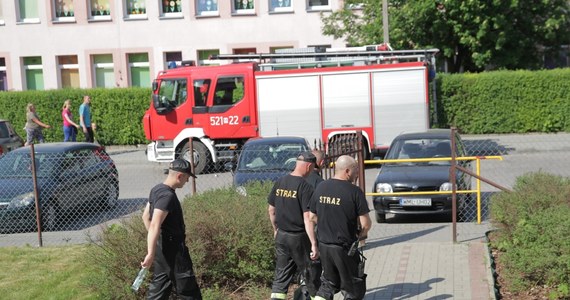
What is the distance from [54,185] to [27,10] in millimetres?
21965

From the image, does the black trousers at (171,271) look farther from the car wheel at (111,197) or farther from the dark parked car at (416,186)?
the car wheel at (111,197)

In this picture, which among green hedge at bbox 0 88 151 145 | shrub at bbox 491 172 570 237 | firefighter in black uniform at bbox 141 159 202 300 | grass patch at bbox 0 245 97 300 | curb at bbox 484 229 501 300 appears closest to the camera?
firefighter in black uniform at bbox 141 159 202 300

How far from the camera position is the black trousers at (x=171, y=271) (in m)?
8.11

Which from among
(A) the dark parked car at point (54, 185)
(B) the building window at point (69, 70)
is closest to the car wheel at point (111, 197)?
(A) the dark parked car at point (54, 185)

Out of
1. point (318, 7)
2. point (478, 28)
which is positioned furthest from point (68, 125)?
point (478, 28)

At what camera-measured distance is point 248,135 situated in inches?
902

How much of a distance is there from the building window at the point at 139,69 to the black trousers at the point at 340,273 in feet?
89.2

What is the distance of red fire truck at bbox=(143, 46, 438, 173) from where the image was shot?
22422 mm

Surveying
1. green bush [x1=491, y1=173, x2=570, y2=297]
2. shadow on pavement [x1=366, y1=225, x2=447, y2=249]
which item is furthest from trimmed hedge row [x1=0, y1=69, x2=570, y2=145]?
green bush [x1=491, y1=173, x2=570, y2=297]

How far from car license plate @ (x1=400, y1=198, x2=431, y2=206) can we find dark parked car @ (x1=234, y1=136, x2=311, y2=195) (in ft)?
7.01

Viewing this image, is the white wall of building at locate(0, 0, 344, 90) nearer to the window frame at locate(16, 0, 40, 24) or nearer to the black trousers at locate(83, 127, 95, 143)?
the window frame at locate(16, 0, 40, 24)

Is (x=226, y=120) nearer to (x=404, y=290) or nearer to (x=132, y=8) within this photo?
(x=132, y=8)

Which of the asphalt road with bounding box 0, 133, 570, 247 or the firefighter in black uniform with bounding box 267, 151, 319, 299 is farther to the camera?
the asphalt road with bounding box 0, 133, 570, 247

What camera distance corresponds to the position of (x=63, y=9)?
3478cm
